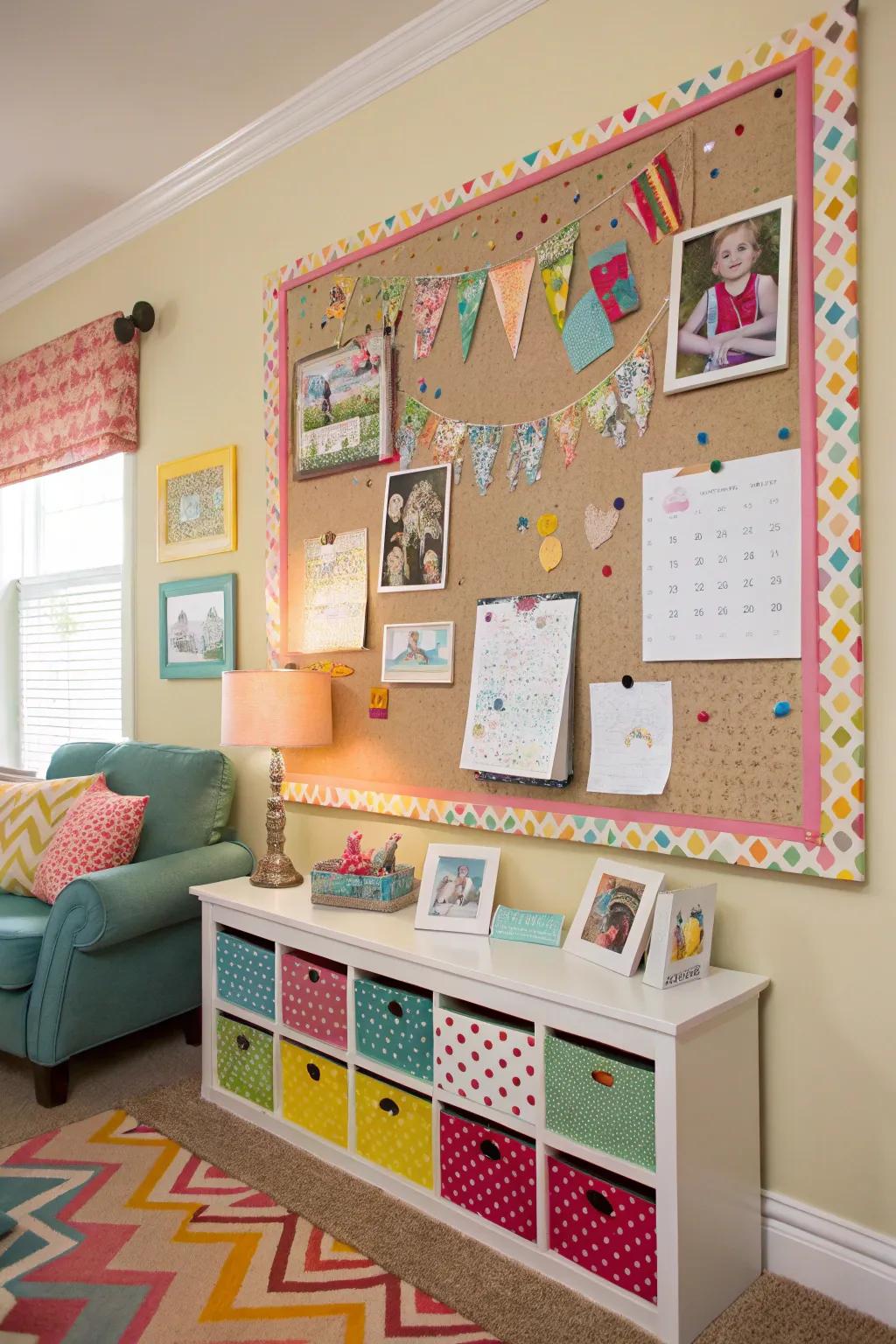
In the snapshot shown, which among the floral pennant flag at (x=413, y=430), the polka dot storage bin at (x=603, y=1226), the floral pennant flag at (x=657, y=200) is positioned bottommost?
the polka dot storage bin at (x=603, y=1226)

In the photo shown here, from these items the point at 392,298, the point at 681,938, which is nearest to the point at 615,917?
the point at 681,938

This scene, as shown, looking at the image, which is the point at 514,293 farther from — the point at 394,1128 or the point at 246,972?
the point at 394,1128

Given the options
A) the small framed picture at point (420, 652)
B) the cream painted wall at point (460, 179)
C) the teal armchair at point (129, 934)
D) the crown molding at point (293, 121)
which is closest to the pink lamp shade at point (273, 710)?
the small framed picture at point (420, 652)

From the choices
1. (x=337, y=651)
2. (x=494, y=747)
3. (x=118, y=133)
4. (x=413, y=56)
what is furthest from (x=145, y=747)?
(x=413, y=56)

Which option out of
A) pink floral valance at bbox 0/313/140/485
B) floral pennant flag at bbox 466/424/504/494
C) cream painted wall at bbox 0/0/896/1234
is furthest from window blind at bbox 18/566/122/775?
floral pennant flag at bbox 466/424/504/494

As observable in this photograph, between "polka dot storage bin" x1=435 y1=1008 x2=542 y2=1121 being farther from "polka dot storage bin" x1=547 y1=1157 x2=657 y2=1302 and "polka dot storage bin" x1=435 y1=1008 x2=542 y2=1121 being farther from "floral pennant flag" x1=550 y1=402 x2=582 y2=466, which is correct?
"floral pennant flag" x1=550 y1=402 x2=582 y2=466

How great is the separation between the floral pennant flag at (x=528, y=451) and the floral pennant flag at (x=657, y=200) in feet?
1.44

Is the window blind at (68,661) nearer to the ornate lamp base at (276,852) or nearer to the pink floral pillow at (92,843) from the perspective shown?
the pink floral pillow at (92,843)

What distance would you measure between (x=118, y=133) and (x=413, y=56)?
1.03 m

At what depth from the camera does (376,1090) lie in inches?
77.7

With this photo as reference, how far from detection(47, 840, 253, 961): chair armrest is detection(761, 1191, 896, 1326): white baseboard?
5.16ft

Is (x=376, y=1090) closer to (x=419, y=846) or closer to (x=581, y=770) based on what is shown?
(x=419, y=846)

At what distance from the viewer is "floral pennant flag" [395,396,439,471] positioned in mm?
2359

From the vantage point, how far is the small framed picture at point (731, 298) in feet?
5.72
